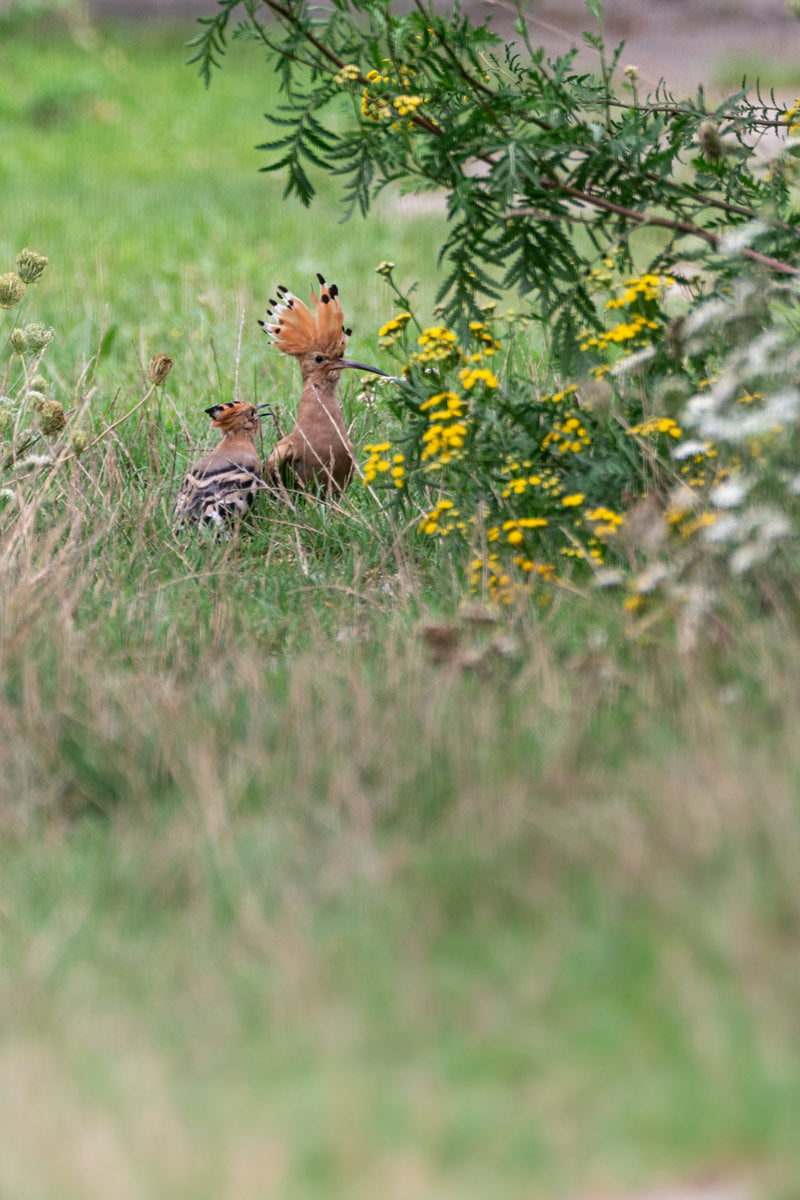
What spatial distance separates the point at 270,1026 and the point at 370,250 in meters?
8.44

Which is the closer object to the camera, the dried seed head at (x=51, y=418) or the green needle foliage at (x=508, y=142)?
the green needle foliage at (x=508, y=142)

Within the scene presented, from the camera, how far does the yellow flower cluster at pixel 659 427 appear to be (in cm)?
419

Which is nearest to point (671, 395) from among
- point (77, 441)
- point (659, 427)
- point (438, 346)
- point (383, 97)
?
point (659, 427)

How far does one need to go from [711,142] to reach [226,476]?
6.67 ft

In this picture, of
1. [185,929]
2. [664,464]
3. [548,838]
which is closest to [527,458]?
Answer: [664,464]

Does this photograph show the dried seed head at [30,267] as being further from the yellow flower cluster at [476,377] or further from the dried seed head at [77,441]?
the yellow flower cluster at [476,377]

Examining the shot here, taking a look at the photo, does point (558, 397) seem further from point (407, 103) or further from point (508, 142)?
point (407, 103)

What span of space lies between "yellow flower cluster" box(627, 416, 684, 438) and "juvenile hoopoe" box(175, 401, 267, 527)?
4.95ft

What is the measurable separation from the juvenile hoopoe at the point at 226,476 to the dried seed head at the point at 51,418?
21.5 inches

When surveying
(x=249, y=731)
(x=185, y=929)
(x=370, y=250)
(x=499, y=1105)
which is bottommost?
(x=499, y=1105)

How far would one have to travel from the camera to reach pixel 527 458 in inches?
178

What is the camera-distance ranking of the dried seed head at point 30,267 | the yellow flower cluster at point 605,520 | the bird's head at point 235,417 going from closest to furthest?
the yellow flower cluster at point 605,520 < the dried seed head at point 30,267 < the bird's head at point 235,417

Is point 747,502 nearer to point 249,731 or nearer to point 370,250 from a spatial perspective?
point 249,731

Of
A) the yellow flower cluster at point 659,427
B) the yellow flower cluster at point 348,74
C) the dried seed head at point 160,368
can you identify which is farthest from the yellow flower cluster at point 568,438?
the dried seed head at point 160,368
